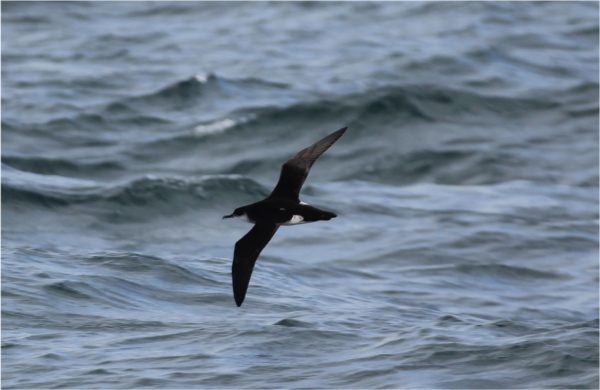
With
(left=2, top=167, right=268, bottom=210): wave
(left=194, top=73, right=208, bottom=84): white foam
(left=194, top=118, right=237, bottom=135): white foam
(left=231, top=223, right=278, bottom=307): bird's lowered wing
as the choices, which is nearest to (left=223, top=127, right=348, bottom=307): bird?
(left=231, top=223, right=278, bottom=307): bird's lowered wing

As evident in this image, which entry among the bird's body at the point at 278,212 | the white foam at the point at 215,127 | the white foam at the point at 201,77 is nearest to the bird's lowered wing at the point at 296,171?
the bird's body at the point at 278,212

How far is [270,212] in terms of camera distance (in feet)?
33.2

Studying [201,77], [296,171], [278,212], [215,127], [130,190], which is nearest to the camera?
[278,212]

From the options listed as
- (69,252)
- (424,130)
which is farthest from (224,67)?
(69,252)

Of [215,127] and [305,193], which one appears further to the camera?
[215,127]

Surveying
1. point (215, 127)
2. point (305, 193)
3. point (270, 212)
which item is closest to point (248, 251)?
point (270, 212)

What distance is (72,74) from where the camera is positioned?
930 inches

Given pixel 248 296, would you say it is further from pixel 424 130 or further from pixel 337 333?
pixel 424 130

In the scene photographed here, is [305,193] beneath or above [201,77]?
beneath

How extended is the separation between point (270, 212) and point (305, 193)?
8.13 m

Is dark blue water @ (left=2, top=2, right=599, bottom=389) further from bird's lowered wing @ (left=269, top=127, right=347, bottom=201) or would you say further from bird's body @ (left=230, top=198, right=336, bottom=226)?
bird's lowered wing @ (left=269, top=127, right=347, bottom=201)

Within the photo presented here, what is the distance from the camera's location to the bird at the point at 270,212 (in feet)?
33.1

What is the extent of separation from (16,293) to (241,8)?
17.1 m

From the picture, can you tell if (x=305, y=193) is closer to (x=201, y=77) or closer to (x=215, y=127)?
(x=215, y=127)
